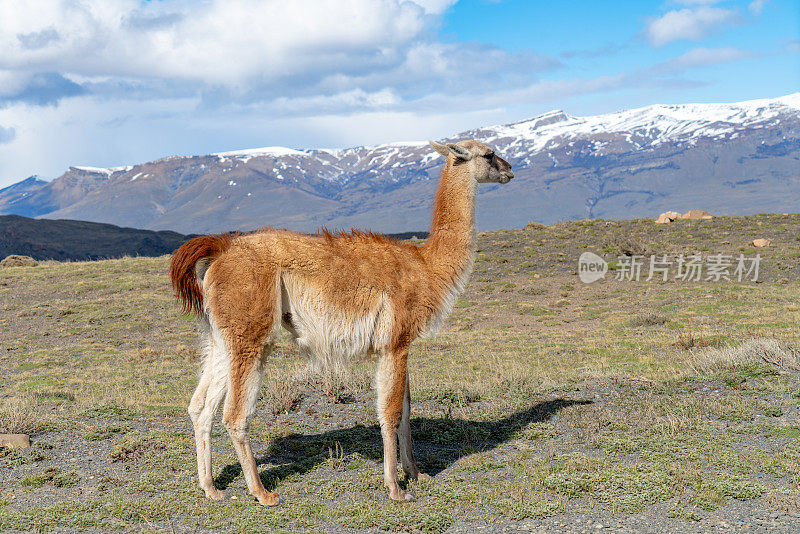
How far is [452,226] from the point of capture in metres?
6.64

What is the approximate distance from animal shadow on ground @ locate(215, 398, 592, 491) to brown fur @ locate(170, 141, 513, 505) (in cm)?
68

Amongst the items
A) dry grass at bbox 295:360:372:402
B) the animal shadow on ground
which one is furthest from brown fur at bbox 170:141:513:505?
dry grass at bbox 295:360:372:402

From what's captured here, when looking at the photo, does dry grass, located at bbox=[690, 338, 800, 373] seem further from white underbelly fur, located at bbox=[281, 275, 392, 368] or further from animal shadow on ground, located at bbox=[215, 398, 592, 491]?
white underbelly fur, located at bbox=[281, 275, 392, 368]

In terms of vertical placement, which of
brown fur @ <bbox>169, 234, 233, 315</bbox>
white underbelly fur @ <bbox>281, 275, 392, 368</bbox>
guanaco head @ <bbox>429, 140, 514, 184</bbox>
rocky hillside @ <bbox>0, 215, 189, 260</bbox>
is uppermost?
guanaco head @ <bbox>429, 140, 514, 184</bbox>

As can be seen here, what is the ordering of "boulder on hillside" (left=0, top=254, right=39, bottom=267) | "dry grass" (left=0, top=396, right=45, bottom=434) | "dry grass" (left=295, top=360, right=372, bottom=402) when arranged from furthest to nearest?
"boulder on hillside" (left=0, top=254, right=39, bottom=267) → "dry grass" (left=295, top=360, right=372, bottom=402) → "dry grass" (left=0, top=396, right=45, bottom=434)

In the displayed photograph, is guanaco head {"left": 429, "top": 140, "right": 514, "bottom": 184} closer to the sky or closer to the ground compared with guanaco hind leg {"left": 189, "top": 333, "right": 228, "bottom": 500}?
closer to the sky

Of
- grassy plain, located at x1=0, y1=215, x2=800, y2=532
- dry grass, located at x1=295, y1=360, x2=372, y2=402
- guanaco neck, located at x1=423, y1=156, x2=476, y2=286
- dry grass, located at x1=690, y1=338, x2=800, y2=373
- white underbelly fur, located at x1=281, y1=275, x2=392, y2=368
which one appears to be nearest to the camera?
grassy plain, located at x1=0, y1=215, x2=800, y2=532

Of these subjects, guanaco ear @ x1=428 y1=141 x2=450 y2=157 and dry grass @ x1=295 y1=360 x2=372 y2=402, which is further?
dry grass @ x1=295 y1=360 x2=372 y2=402

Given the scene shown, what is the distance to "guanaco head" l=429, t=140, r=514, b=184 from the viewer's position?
22.1 feet

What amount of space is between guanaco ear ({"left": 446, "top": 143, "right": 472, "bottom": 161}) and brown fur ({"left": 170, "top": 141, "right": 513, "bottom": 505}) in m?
1.18

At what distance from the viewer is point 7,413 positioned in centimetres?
783

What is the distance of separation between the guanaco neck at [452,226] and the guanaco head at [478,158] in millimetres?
60

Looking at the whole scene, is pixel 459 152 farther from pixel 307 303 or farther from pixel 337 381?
pixel 337 381

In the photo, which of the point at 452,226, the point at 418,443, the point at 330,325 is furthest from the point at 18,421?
the point at 452,226
